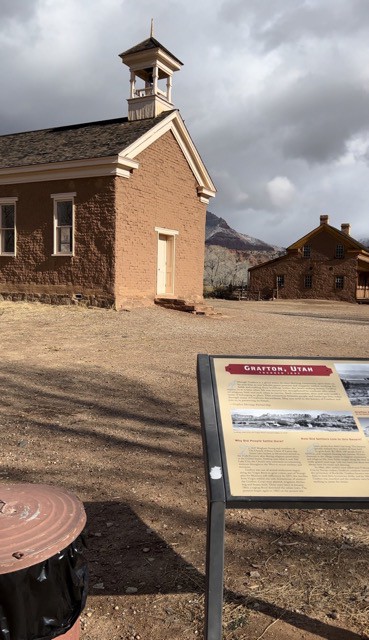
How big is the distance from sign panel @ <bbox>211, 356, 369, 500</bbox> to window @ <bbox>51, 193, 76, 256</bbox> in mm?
14607

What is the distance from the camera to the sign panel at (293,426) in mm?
2275

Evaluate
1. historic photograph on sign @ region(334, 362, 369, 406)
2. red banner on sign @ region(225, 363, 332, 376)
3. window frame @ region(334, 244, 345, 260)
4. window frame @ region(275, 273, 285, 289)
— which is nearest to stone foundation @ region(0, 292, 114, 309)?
red banner on sign @ region(225, 363, 332, 376)

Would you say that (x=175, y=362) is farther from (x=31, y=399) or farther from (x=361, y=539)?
(x=361, y=539)

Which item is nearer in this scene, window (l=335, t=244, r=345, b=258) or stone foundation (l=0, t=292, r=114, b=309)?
stone foundation (l=0, t=292, r=114, b=309)

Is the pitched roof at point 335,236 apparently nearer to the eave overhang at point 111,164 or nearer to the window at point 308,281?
the window at point 308,281

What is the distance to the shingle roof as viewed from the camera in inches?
648

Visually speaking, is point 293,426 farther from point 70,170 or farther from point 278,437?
point 70,170

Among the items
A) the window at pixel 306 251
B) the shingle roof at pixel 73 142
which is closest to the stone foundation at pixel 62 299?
the shingle roof at pixel 73 142

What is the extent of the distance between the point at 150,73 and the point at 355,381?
18966 mm

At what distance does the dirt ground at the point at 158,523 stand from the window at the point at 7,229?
10.8 meters

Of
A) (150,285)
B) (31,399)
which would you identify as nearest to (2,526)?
(31,399)

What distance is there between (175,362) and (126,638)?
650 cm

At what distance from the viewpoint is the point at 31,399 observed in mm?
6285

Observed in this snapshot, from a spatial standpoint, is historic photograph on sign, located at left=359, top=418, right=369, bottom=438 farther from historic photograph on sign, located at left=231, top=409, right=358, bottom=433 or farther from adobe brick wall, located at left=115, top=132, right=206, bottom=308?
adobe brick wall, located at left=115, top=132, right=206, bottom=308
